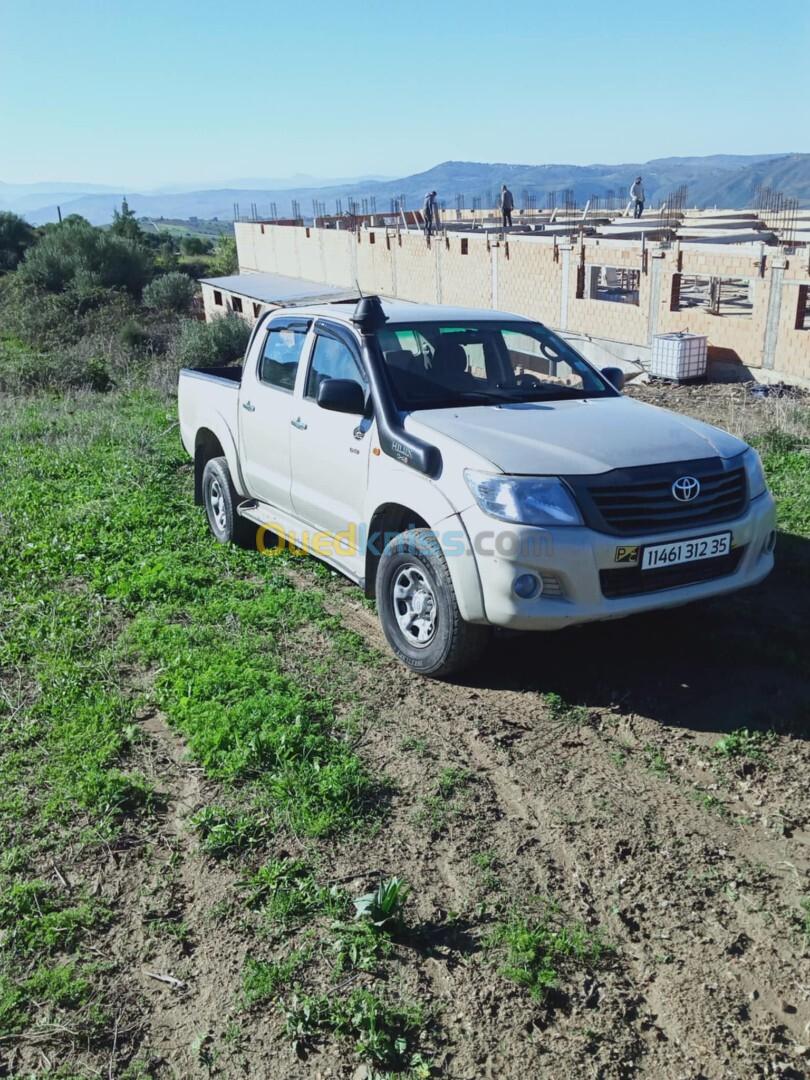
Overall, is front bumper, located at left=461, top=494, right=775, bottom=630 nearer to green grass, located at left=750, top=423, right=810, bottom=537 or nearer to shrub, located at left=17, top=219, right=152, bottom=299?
green grass, located at left=750, top=423, right=810, bottom=537

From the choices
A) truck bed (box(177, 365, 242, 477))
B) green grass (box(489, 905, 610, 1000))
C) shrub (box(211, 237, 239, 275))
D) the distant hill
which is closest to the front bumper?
green grass (box(489, 905, 610, 1000))

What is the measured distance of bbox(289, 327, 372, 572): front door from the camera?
17.0ft

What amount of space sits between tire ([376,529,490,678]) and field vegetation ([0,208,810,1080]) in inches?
7.0

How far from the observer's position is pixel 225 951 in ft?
9.67

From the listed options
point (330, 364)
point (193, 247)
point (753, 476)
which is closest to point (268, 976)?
point (753, 476)

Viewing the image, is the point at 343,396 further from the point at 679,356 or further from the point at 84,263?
the point at 84,263

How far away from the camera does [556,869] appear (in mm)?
3273

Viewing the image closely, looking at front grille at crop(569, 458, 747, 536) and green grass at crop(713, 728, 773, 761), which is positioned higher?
front grille at crop(569, 458, 747, 536)

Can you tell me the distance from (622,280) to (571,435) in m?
23.3

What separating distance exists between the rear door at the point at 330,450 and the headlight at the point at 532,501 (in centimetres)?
111

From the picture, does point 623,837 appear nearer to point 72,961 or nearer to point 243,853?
point 243,853

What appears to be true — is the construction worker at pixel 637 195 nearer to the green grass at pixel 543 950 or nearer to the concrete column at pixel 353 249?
the concrete column at pixel 353 249

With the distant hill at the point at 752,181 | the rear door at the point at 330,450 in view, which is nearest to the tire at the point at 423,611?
the rear door at the point at 330,450
